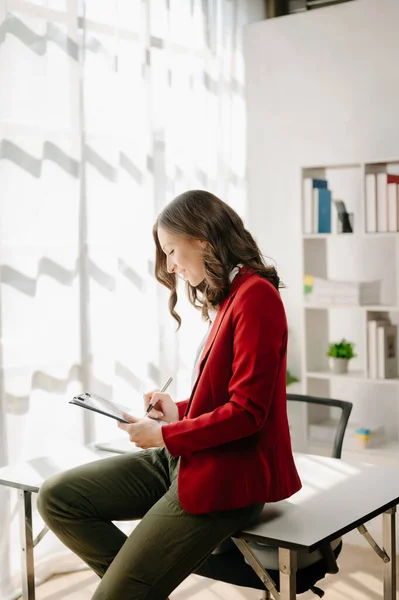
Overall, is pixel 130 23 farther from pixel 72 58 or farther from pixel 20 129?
pixel 20 129

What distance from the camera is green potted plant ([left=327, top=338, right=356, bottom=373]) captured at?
393cm

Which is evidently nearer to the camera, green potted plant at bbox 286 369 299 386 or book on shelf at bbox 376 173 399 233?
book on shelf at bbox 376 173 399 233

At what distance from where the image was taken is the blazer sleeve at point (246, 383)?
1.95 meters

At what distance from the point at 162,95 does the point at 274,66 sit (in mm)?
821

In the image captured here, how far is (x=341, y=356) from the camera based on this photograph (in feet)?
12.9

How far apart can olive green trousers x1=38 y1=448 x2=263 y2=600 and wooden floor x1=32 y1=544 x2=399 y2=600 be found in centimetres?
103

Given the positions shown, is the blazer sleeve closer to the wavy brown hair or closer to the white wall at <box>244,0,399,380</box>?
the wavy brown hair

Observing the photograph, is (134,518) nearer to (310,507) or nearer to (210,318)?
(310,507)

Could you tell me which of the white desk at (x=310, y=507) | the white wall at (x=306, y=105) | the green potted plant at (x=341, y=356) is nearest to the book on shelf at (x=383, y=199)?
the white wall at (x=306, y=105)

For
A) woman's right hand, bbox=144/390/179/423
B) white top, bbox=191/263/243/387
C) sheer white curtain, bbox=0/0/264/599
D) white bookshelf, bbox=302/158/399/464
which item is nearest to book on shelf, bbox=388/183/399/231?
white bookshelf, bbox=302/158/399/464

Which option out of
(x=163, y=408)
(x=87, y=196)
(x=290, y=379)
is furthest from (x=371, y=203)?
(x=163, y=408)

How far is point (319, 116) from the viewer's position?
13.6 ft

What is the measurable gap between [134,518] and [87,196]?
1574 millimetres

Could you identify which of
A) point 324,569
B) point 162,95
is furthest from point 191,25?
point 324,569
